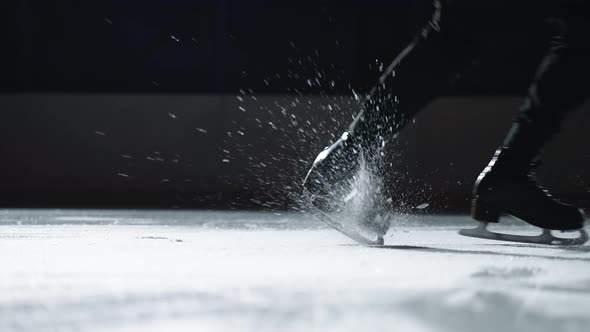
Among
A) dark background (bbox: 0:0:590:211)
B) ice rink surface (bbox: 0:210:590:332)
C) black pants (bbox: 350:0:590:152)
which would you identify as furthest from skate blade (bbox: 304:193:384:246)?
dark background (bbox: 0:0:590:211)

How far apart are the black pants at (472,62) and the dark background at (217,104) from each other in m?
3.21

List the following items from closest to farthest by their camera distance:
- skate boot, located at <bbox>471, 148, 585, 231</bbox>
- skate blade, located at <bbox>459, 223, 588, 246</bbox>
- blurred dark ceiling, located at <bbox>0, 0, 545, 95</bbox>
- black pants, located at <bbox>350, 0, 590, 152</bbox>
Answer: black pants, located at <bbox>350, 0, 590, 152</bbox>, skate boot, located at <bbox>471, 148, 585, 231</bbox>, skate blade, located at <bbox>459, 223, 588, 246</bbox>, blurred dark ceiling, located at <bbox>0, 0, 545, 95</bbox>

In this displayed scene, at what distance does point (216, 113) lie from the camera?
759 centimetres

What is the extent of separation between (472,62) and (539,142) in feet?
0.85

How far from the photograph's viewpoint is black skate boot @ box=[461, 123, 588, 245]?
2.42 meters

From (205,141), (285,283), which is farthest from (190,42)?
(285,283)

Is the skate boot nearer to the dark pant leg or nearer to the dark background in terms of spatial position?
the dark pant leg

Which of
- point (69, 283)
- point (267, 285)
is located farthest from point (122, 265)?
point (267, 285)

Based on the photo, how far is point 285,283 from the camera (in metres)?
1.71

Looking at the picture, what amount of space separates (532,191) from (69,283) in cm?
124

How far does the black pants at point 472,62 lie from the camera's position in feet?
7.61

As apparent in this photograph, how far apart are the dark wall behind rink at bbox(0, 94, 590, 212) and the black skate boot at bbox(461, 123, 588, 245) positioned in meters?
4.64

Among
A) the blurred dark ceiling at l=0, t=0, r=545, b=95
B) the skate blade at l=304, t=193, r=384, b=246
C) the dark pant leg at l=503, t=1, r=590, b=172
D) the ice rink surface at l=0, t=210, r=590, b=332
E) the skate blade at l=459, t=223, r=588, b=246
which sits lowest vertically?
the ice rink surface at l=0, t=210, r=590, b=332

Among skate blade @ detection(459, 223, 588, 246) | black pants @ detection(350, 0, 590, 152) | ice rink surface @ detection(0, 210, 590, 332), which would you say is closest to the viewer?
ice rink surface @ detection(0, 210, 590, 332)
